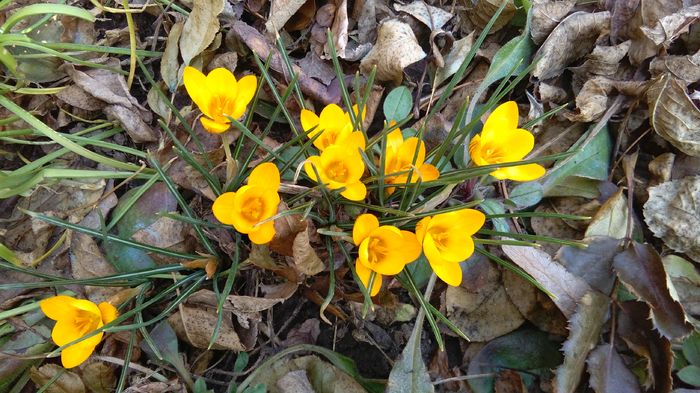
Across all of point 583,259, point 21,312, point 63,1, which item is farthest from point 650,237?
point 63,1

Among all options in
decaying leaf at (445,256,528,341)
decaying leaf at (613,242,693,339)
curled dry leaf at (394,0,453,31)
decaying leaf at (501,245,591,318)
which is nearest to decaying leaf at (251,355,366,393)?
decaying leaf at (445,256,528,341)

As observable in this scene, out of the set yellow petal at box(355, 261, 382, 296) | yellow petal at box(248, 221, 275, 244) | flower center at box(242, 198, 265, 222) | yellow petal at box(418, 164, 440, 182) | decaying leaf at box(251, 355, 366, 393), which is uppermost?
yellow petal at box(418, 164, 440, 182)

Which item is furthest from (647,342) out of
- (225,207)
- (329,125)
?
(225,207)

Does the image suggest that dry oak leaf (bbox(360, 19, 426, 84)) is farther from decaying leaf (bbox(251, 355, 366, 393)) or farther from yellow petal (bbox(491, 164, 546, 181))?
decaying leaf (bbox(251, 355, 366, 393))

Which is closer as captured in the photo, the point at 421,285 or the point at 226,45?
the point at 421,285

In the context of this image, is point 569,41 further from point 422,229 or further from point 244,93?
point 244,93

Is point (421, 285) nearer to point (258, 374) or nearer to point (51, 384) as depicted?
point (258, 374)

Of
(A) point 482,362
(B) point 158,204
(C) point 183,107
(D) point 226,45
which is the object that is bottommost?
(A) point 482,362
